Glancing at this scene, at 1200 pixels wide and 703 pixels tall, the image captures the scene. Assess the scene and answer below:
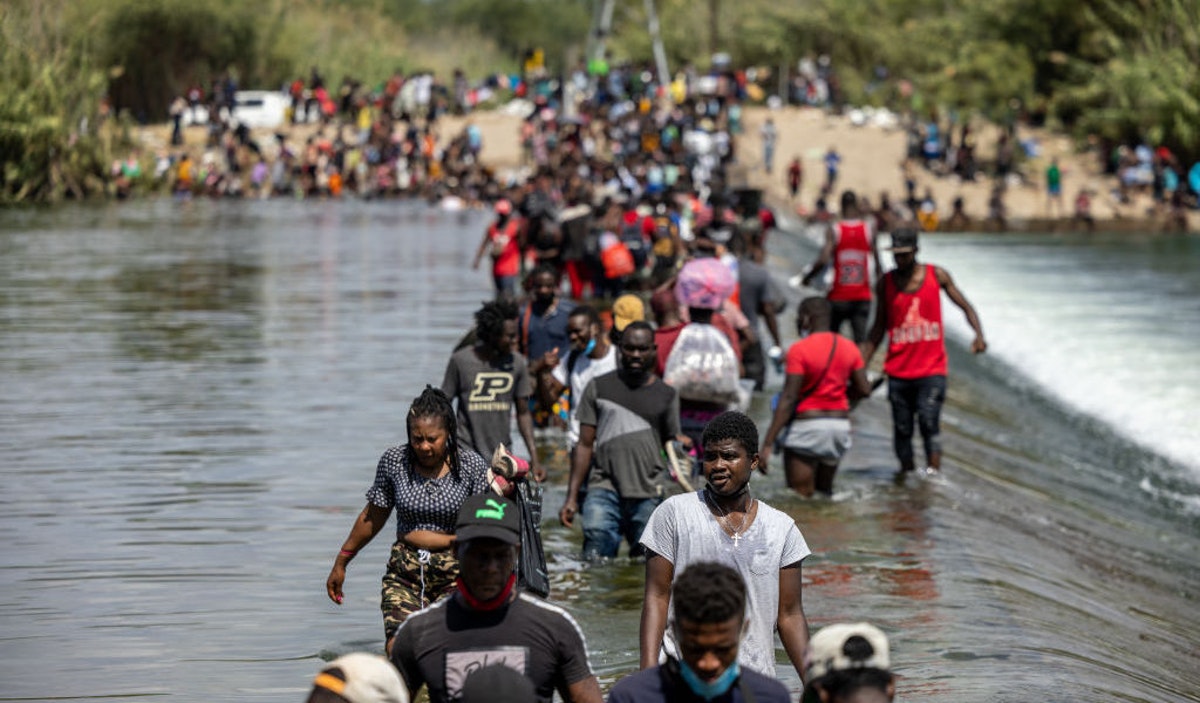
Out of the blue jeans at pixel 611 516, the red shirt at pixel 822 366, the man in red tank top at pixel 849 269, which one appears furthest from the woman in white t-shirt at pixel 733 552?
the man in red tank top at pixel 849 269

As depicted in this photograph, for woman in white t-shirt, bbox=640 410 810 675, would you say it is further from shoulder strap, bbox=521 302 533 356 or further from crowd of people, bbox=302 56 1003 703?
shoulder strap, bbox=521 302 533 356

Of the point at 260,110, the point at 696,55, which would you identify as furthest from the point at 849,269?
the point at 696,55

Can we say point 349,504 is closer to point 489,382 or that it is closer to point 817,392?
point 489,382

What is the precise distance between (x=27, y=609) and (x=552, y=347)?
14.0 feet

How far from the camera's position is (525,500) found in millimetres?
7387

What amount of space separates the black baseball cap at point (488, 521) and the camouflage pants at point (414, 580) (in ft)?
6.31

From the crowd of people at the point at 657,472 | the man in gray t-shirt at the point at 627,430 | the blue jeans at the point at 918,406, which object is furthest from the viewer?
the blue jeans at the point at 918,406

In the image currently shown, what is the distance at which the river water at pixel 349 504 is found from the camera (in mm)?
9000

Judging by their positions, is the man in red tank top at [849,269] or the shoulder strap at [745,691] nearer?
the shoulder strap at [745,691]

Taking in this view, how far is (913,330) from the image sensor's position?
13.0 meters

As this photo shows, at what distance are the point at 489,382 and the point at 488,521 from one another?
4.65m

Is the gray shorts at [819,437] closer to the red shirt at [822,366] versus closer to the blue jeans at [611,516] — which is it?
the red shirt at [822,366]

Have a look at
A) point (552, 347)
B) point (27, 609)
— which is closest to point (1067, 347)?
point (552, 347)

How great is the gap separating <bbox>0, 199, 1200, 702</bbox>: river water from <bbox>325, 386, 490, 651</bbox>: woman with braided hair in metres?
1.00
